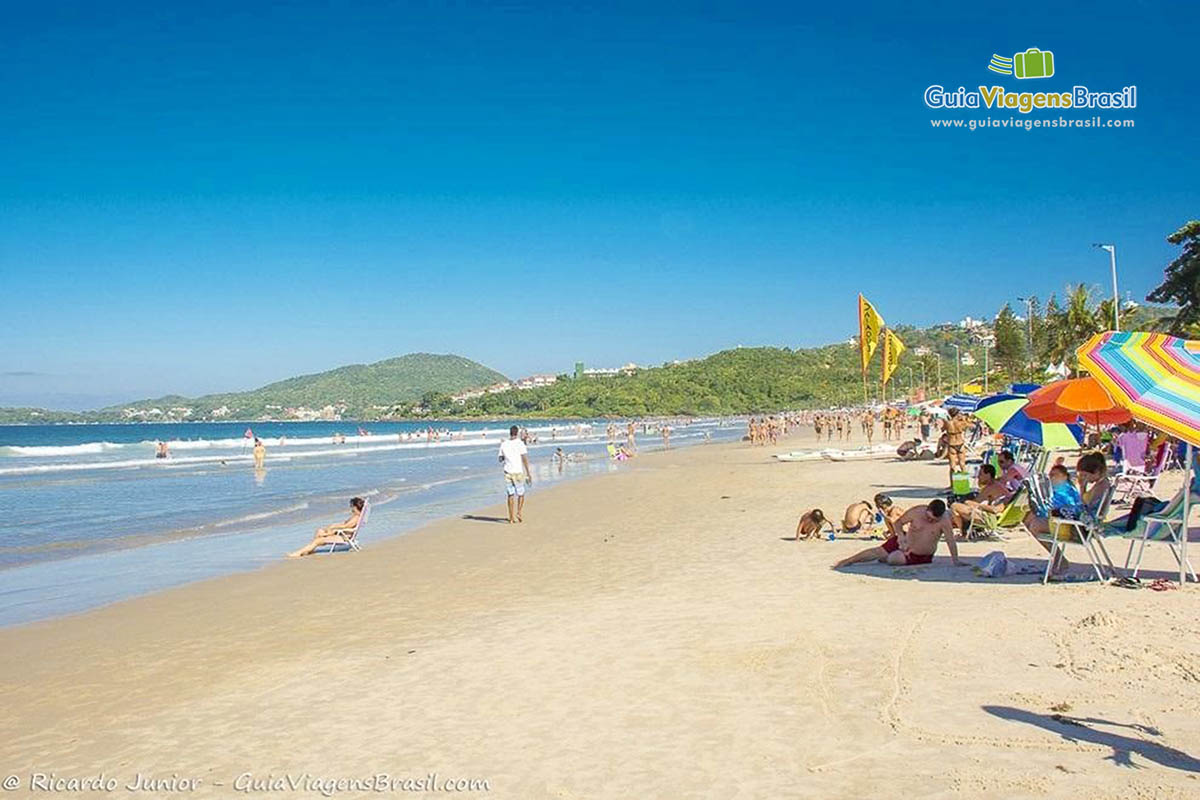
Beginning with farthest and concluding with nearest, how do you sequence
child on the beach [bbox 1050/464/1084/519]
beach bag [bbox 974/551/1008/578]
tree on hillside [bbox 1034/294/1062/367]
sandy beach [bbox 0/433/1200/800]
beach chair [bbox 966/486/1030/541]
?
tree on hillside [bbox 1034/294/1062/367]
beach chair [bbox 966/486/1030/541]
beach bag [bbox 974/551/1008/578]
child on the beach [bbox 1050/464/1084/519]
sandy beach [bbox 0/433/1200/800]

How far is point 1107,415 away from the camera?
11250 millimetres

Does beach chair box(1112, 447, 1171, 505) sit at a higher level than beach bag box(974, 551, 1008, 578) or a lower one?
higher

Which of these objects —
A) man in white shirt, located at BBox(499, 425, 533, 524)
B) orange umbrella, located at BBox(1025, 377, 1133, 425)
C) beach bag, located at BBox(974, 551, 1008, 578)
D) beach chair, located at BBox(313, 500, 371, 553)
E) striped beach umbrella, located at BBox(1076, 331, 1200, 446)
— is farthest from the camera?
man in white shirt, located at BBox(499, 425, 533, 524)

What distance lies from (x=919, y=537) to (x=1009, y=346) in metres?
71.2

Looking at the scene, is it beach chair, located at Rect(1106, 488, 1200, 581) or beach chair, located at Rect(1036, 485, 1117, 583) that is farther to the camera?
beach chair, located at Rect(1036, 485, 1117, 583)

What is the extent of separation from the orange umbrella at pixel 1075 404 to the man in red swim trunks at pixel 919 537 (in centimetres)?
219

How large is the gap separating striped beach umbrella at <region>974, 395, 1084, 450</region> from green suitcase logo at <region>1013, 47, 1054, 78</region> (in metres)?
10.1

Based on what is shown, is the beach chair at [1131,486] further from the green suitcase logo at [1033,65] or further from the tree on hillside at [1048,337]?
the tree on hillside at [1048,337]

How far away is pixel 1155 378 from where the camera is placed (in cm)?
689

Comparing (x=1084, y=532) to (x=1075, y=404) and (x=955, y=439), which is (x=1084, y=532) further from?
(x=955, y=439)

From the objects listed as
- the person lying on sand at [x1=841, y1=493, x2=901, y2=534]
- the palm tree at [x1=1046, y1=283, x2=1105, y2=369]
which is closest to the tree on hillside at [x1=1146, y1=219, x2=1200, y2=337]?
the palm tree at [x1=1046, y1=283, x2=1105, y2=369]

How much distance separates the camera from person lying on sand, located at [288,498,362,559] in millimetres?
12578

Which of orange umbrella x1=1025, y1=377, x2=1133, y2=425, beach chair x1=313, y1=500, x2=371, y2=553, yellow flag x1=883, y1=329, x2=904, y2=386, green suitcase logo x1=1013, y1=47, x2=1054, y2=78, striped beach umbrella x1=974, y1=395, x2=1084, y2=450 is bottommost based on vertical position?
beach chair x1=313, y1=500, x2=371, y2=553

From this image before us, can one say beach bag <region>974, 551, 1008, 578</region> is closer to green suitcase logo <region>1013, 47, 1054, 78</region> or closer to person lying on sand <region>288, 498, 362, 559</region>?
person lying on sand <region>288, 498, 362, 559</region>
